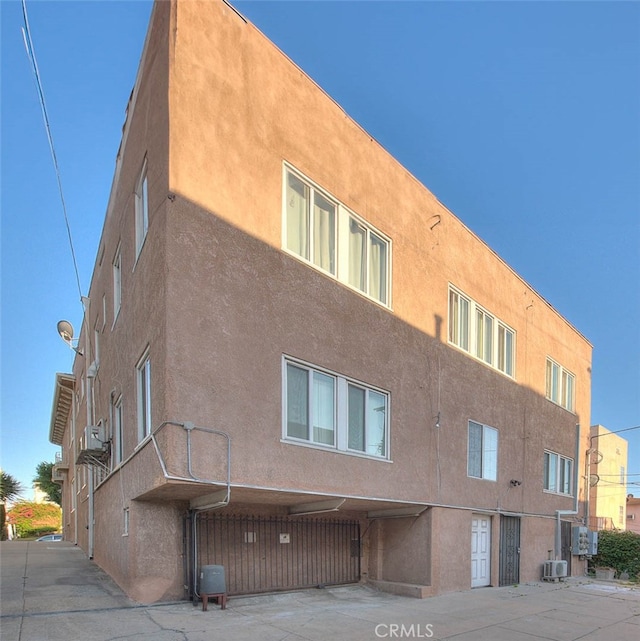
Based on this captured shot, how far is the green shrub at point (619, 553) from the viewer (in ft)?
60.4

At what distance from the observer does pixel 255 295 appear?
26.3 feet

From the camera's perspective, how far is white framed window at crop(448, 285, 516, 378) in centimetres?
1341

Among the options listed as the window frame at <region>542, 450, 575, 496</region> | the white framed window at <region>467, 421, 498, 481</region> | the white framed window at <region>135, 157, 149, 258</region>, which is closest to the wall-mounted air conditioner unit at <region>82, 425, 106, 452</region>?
the white framed window at <region>135, 157, 149, 258</region>

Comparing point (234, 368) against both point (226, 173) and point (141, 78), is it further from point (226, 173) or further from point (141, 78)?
point (141, 78)

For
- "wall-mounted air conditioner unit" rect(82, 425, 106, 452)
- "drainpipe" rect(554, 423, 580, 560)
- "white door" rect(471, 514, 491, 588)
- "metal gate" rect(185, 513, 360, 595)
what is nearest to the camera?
"metal gate" rect(185, 513, 360, 595)

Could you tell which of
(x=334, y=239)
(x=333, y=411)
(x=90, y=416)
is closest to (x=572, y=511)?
(x=333, y=411)

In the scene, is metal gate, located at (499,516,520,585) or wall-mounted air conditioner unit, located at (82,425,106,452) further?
metal gate, located at (499,516,520,585)

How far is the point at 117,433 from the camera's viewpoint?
34.6 ft

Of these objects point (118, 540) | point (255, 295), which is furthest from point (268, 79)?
point (118, 540)

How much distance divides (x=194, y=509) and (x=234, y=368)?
2.46 metres

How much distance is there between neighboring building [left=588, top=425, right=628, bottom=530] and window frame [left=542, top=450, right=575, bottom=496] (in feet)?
38.3

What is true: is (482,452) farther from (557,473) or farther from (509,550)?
(557,473)

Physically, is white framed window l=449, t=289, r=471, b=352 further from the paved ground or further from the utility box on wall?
the utility box on wall

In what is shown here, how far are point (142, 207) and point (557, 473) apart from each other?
1653 cm
